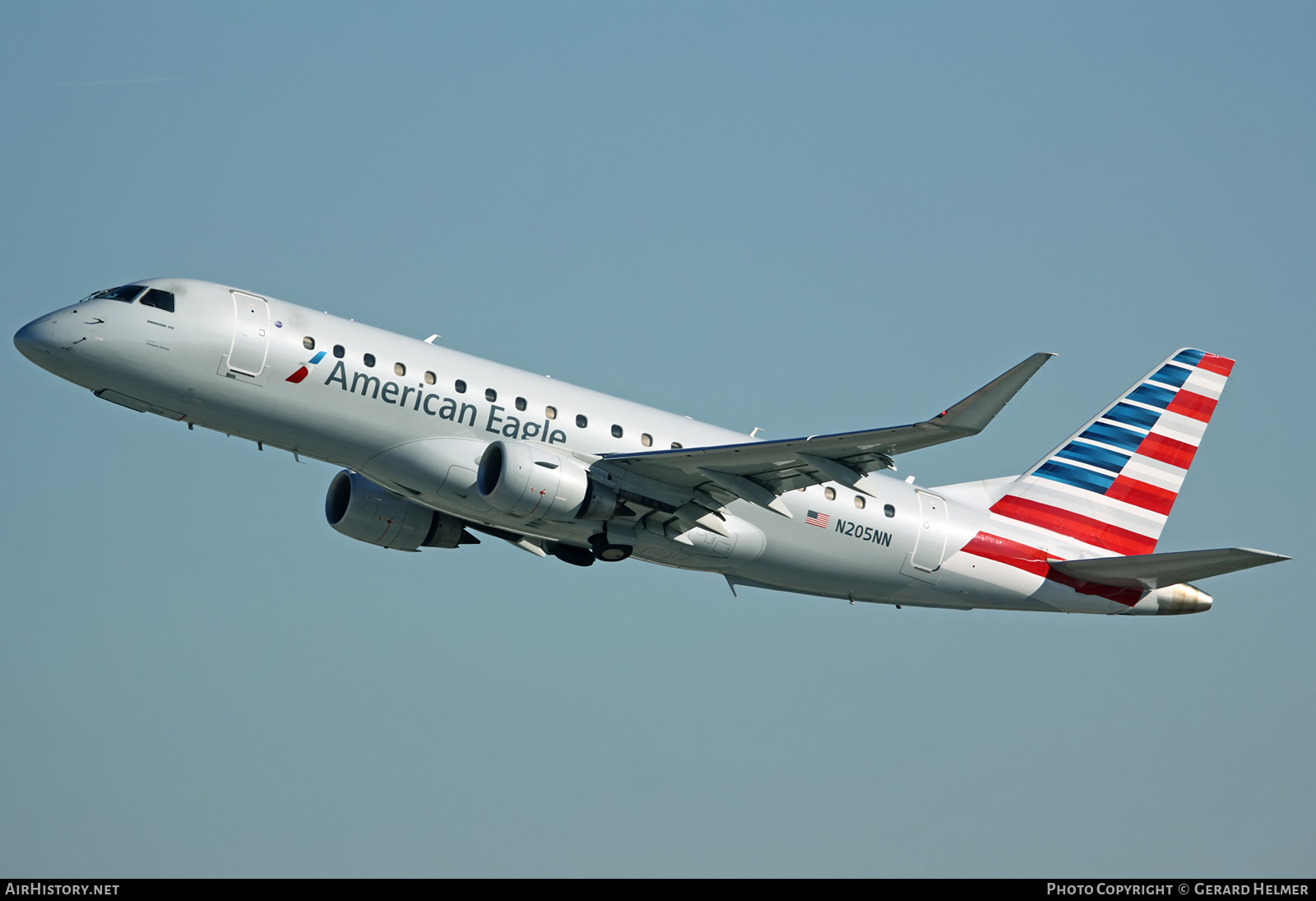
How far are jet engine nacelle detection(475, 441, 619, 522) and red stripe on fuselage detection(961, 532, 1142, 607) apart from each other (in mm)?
11845

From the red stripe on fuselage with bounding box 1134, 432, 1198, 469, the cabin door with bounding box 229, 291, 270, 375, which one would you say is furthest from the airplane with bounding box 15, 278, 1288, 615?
the red stripe on fuselage with bounding box 1134, 432, 1198, 469

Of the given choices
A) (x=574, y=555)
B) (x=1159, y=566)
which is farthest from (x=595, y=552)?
(x=1159, y=566)

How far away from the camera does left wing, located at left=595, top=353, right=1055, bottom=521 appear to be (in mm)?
26906

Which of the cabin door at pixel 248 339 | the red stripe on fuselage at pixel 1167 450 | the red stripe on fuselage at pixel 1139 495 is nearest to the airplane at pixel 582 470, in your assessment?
the cabin door at pixel 248 339

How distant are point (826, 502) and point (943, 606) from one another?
16.0ft

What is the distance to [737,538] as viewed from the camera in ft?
111

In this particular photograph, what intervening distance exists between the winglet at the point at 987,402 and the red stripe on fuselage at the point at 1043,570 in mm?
10300

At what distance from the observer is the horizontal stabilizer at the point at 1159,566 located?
32656 mm

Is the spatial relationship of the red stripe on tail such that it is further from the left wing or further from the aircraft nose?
the aircraft nose

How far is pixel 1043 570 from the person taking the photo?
3741cm

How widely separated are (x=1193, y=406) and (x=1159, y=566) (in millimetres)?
9026

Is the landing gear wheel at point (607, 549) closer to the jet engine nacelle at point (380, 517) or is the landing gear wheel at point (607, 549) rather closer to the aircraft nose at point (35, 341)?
the jet engine nacelle at point (380, 517)

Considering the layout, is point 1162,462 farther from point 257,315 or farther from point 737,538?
point 257,315
